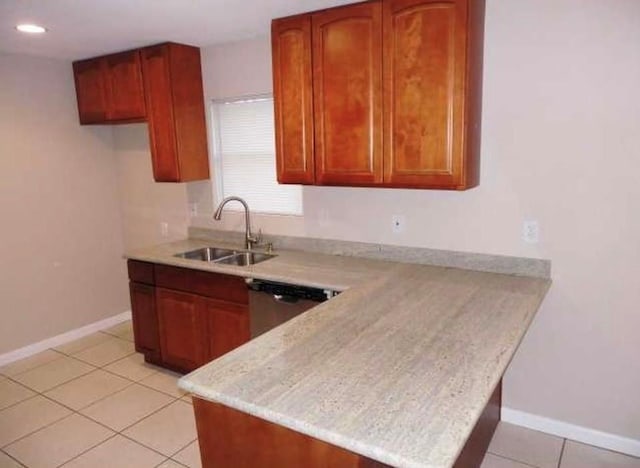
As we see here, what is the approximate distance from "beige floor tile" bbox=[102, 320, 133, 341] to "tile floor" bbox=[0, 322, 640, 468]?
341 mm

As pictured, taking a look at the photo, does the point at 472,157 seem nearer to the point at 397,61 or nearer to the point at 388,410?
the point at 397,61

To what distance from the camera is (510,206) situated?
2439mm

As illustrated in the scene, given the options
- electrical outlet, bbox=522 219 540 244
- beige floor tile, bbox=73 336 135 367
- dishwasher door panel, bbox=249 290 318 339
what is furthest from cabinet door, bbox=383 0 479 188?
beige floor tile, bbox=73 336 135 367

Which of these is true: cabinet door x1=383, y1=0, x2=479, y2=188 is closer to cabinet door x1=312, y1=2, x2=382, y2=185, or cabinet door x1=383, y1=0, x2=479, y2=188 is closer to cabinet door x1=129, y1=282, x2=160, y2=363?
cabinet door x1=312, y1=2, x2=382, y2=185

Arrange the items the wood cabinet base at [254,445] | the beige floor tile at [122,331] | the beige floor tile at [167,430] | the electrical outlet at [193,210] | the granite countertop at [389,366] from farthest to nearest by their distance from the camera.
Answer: the beige floor tile at [122,331], the electrical outlet at [193,210], the beige floor tile at [167,430], the wood cabinet base at [254,445], the granite countertop at [389,366]

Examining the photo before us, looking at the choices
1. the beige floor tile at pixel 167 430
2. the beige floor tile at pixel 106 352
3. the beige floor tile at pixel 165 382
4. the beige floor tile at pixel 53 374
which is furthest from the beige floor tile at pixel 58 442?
the beige floor tile at pixel 106 352

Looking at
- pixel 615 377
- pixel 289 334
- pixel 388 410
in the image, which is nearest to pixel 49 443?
pixel 289 334

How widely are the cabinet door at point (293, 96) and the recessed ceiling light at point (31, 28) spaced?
1.39m

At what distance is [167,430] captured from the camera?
265cm

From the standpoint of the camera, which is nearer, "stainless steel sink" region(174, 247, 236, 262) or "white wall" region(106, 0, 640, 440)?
"white wall" region(106, 0, 640, 440)

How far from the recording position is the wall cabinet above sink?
327 cm

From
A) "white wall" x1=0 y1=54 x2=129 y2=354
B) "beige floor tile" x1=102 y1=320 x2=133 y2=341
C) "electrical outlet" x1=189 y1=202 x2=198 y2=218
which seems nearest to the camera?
"white wall" x1=0 y1=54 x2=129 y2=354

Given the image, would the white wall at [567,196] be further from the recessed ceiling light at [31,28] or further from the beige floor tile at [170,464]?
the recessed ceiling light at [31,28]

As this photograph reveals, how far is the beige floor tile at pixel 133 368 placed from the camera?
3.33 meters
